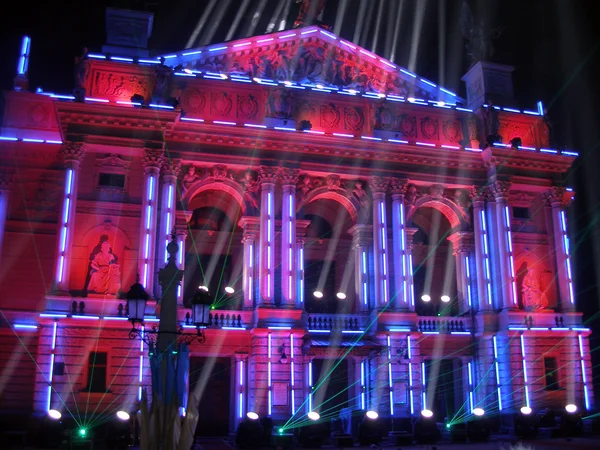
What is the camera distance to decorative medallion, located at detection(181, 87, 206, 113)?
33.2m

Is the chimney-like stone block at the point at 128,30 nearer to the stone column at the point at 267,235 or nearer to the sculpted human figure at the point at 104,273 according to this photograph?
the stone column at the point at 267,235

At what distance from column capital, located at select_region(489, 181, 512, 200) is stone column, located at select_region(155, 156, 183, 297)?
16845 mm

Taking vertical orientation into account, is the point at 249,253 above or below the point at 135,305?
above

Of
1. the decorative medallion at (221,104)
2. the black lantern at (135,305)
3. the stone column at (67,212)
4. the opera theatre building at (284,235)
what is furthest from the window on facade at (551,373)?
the black lantern at (135,305)

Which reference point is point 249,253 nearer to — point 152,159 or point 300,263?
point 300,263

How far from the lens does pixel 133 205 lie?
102 feet

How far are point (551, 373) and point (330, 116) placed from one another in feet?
57.7

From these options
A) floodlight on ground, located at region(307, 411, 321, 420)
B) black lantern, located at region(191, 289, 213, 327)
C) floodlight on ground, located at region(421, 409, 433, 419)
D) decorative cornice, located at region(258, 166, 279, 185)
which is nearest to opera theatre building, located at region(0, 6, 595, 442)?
decorative cornice, located at region(258, 166, 279, 185)

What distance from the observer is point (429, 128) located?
120ft

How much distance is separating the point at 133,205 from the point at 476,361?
62.9ft

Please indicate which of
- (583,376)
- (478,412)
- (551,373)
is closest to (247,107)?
(478,412)

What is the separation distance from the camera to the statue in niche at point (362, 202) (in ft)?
114

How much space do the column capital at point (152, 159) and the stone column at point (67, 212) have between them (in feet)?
9.29

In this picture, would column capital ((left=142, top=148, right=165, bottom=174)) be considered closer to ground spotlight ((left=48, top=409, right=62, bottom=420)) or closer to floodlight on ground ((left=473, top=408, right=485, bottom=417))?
ground spotlight ((left=48, top=409, right=62, bottom=420))
